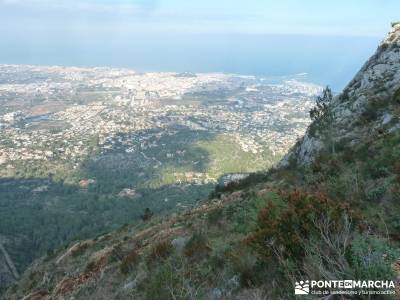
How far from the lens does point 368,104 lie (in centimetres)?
1844

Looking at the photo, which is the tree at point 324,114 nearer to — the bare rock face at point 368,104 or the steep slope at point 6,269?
the bare rock face at point 368,104

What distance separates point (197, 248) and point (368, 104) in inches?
541

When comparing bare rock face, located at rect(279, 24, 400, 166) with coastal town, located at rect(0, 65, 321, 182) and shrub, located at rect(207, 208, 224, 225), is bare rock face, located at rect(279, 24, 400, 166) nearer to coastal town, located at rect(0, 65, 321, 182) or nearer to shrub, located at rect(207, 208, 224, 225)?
shrub, located at rect(207, 208, 224, 225)

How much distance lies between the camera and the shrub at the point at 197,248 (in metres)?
7.39

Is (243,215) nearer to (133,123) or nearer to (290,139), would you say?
(290,139)

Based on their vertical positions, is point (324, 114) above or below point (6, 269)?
above

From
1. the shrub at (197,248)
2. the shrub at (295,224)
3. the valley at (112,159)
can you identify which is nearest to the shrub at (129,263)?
the shrub at (197,248)

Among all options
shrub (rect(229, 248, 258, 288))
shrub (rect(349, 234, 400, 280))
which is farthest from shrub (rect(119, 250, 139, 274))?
shrub (rect(349, 234, 400, 280))

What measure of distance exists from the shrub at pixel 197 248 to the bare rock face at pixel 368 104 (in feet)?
25.6

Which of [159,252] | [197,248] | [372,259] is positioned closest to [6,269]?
[159,252]

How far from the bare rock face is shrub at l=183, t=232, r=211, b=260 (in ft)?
25.6

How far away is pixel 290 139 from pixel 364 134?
435 feet

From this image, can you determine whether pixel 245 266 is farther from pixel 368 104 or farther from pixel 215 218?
pixel 368 104

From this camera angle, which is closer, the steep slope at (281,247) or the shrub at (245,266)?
the steep slope at (281,247)
